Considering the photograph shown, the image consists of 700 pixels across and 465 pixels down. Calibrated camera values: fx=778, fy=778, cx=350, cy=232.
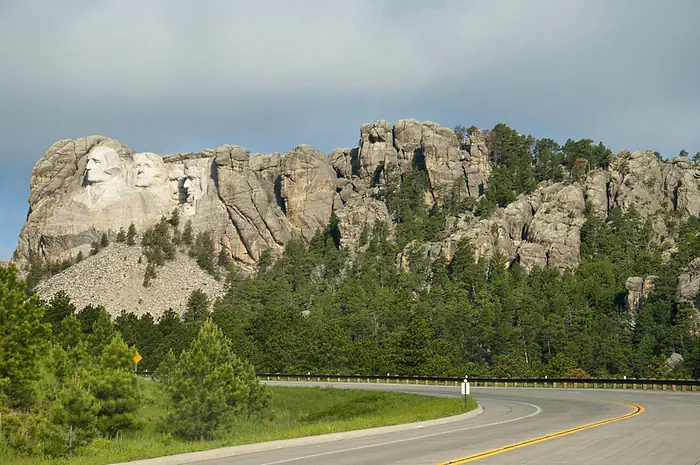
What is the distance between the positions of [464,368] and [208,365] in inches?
2541

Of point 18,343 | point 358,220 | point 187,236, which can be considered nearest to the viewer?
point 18,343

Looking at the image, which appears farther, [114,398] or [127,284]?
[127,284]

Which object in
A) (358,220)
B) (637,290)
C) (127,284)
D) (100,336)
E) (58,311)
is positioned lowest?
(100,336)

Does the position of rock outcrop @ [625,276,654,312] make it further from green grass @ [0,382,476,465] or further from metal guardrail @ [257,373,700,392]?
green grass @ [0,382,476,465]

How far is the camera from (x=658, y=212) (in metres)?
169

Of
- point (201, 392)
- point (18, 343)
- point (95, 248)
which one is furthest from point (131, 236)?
point (201, 392)

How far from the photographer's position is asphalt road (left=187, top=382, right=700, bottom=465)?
19.1 m

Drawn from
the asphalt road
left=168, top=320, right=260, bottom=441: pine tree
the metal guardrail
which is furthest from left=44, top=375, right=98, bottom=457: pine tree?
the metal guardrail

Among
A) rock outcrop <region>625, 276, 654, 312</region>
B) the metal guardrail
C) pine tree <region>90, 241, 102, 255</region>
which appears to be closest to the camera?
the metal guardrail

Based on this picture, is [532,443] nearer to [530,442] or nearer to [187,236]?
[530,442]

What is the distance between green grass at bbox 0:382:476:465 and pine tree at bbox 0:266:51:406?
650 centimetres

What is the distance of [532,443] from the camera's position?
2203 cm

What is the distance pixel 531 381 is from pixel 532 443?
47.7 meters

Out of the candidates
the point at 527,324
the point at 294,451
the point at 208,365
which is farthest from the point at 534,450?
the point at 527,324
